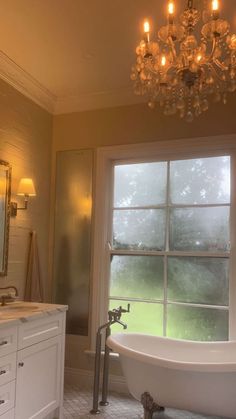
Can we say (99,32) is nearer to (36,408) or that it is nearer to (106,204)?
(106,204)

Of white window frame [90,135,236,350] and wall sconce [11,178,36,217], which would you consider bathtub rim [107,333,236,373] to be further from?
wall sconce [11,178,36,217]

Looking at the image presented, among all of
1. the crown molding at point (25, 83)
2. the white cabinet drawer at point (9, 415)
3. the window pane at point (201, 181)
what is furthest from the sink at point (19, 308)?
the crown molding at point (25, 83)

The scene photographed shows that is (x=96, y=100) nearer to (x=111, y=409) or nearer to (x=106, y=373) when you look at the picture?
(x=106, y=373)

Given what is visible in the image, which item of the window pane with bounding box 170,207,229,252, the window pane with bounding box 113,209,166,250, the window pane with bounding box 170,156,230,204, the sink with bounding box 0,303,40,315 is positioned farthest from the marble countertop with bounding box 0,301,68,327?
the window pane with bounding box 170,156,230,204

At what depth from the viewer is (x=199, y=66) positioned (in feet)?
5.57

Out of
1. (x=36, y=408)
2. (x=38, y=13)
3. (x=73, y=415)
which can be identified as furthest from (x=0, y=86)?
(x=73, y=415)

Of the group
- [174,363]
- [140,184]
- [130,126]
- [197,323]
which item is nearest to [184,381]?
[174,363]

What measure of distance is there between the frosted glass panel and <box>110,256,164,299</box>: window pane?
256 millimetres

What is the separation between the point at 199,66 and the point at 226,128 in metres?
1.33

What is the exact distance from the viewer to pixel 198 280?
297 centimetres

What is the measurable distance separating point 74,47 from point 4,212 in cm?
131

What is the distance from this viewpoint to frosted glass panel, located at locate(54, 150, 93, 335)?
10.7 ft

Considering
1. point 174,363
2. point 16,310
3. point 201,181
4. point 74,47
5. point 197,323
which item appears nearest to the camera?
point 174,363

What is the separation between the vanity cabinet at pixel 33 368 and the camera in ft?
6.61
